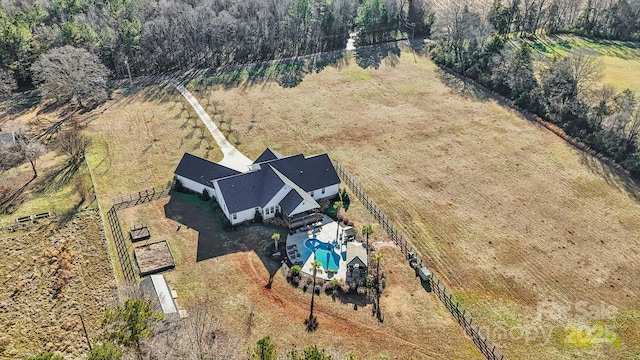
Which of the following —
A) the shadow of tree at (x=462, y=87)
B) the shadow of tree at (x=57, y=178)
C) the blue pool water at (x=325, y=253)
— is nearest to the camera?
the blue pool water at (x=325, y=253)

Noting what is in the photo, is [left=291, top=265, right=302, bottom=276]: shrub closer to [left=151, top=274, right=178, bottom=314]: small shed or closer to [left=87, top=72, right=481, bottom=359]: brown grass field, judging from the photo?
[left=87, top=72, right=481, bottom=359]: brown grass field

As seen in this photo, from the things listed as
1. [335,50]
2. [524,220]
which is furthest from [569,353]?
[335,50]

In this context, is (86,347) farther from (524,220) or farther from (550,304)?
(524,220)

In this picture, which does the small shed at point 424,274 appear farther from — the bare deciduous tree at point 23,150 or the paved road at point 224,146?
the bare deciduous tree at point 23,150

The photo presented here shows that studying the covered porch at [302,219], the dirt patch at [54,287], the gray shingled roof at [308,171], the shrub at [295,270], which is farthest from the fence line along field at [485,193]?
the dirt patch at [54,287]

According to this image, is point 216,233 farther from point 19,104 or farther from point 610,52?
point 610,52

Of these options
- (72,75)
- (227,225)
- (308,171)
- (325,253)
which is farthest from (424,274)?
(72,75)
